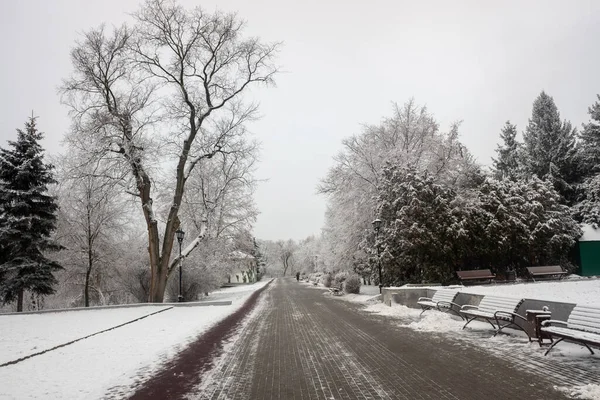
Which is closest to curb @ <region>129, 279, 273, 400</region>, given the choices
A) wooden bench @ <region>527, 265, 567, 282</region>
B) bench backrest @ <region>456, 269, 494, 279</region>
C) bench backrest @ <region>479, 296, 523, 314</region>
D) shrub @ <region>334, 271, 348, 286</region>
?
bench backrest @ <region>479, 296, 523, 314</region>

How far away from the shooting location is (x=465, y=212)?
21.0 metres

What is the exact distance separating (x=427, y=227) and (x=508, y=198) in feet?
25.7

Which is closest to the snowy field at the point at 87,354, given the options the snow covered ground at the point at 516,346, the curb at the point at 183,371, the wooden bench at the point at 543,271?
the curb at the point at 183,371

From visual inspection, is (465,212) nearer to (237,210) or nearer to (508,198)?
(508,198)

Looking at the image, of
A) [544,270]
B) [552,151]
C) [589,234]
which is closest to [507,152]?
[552,151]

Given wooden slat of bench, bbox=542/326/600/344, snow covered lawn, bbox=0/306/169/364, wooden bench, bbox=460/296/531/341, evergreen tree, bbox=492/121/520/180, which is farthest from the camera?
evergreen tree, bbox=492/121/520/180

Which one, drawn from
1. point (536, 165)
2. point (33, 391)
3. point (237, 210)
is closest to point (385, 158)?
point (237, 210)

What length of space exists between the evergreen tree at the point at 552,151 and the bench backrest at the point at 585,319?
3733cm

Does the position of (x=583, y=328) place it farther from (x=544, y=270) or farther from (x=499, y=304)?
(x=544, y=270)

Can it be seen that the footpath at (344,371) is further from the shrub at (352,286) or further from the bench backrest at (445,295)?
the shrub at (352,286)

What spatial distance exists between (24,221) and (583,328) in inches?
919

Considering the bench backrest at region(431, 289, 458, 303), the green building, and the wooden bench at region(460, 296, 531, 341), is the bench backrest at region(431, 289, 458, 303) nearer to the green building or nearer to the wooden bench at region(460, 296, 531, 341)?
the wooden bench at region(460, 296, 531, 341)

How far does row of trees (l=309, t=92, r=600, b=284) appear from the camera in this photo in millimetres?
19984

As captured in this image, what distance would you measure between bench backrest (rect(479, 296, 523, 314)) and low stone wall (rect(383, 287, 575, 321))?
23 centimetres
